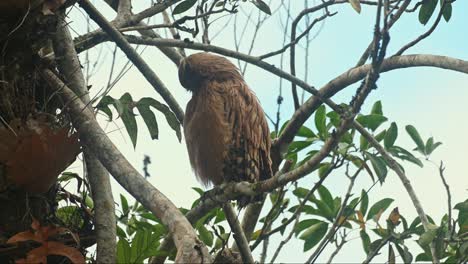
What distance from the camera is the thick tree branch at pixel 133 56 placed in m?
3.44

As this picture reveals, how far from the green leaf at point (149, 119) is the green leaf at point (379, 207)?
5.21 ft

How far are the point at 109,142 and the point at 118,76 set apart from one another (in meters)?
0.26

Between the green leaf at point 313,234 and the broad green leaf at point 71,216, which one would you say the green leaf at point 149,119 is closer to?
the broad green leaf at point 71,216

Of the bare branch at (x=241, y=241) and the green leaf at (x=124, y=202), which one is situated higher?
the green leaf at (x=124, y=202)

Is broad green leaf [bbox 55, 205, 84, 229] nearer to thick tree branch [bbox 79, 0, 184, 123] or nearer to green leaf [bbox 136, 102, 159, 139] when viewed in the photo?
green leaf [bbox 136, 102, 159, 139]

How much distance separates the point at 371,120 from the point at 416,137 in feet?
1.89

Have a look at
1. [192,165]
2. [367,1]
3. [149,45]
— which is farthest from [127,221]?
[367,1]

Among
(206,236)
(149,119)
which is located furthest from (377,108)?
(149,119)

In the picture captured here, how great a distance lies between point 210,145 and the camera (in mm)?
4262

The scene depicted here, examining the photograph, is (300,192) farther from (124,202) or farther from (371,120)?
(124,202)

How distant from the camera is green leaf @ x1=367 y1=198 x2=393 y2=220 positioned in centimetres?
442

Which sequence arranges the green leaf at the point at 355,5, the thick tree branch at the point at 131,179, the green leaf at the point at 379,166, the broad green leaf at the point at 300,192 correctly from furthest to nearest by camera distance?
the broad green leaf at the point at 300,192 < the green leaf at the point at 379,166 < the green leaf at the point at 355,5 < the thick tree branch at the point at 131,179

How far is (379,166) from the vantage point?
379 centimetres

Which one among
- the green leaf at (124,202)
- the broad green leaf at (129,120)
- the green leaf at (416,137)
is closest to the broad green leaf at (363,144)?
the green leaf at (416,137)
